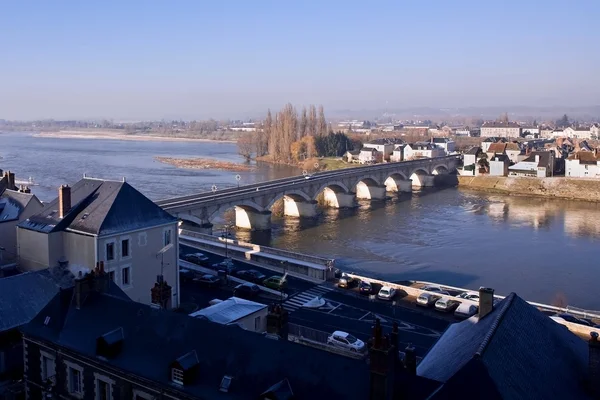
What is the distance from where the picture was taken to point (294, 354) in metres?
7.61

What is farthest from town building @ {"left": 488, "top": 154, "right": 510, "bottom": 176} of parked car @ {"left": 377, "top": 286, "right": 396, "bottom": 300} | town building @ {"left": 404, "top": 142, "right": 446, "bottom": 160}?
parked car @ {"left": 377, "top": 286, "right": 396, "bottom": 300}

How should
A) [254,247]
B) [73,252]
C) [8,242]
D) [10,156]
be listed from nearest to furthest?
[73,252], [8,242], [254,247], [10,156]

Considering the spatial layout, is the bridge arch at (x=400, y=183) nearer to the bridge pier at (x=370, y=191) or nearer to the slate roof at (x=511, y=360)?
the bridge pier at (x=370, y=191)

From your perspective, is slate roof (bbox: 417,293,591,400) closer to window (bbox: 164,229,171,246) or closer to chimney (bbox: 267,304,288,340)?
chimney (bbox: 267,304,288,340)

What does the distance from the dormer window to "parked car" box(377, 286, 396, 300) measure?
34.2 feet

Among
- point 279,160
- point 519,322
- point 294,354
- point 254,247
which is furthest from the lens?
point 279,160

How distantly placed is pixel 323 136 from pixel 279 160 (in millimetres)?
7181

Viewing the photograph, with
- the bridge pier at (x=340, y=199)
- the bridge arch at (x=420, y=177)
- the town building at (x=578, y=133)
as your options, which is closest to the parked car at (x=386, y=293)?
the bridge pier at (x=340, y=199)

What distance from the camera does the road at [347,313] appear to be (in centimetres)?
1464

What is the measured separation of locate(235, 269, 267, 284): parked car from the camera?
1944 centimetres

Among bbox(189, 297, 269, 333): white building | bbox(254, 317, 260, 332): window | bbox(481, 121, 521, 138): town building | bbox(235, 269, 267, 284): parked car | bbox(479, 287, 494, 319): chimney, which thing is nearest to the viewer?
bbox(479, 287, 494, 319): chimney

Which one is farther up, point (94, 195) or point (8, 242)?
point (94, 195)

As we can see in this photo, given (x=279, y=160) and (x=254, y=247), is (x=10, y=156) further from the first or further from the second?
(x=254, y=247)

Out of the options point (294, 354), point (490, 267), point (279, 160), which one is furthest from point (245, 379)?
point (279, 160)
